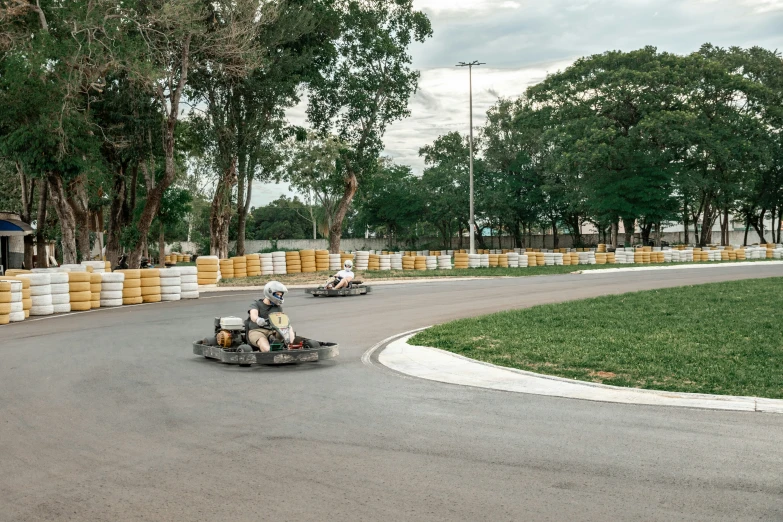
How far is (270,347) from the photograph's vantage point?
438 inches

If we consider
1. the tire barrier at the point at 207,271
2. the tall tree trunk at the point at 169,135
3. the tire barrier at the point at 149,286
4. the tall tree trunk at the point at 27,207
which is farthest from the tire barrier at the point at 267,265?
the tall tree trunk at the point at 27,207

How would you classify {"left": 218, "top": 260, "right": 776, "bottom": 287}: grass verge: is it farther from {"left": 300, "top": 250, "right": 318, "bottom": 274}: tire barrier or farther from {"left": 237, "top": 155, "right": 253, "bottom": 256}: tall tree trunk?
{"left": 237, "top": 155, "right": 253, "bottom": 256}: tall tree trunk

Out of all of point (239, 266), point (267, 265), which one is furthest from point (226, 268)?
point (267, 265)

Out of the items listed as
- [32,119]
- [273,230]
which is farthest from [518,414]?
[273,230]

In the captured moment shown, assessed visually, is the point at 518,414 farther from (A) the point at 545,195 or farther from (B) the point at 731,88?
(A) the point at 545,195

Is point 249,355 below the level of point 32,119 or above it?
below

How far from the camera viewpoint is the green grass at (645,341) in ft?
32.1

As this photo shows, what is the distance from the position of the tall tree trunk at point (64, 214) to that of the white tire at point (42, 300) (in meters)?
11.6

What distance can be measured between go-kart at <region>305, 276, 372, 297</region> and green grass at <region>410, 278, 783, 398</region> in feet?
22.4

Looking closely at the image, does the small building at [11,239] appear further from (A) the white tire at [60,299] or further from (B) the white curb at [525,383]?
(B) the white curb at [525,383]

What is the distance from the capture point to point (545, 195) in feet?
246

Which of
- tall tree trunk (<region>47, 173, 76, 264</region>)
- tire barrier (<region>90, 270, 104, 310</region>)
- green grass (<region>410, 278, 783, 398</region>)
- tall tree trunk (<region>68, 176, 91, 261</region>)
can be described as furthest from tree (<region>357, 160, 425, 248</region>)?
green grass (<region>410, 278, 783, 398</region>)

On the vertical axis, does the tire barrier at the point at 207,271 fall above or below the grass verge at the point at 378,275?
above

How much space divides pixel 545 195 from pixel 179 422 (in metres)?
70.0
